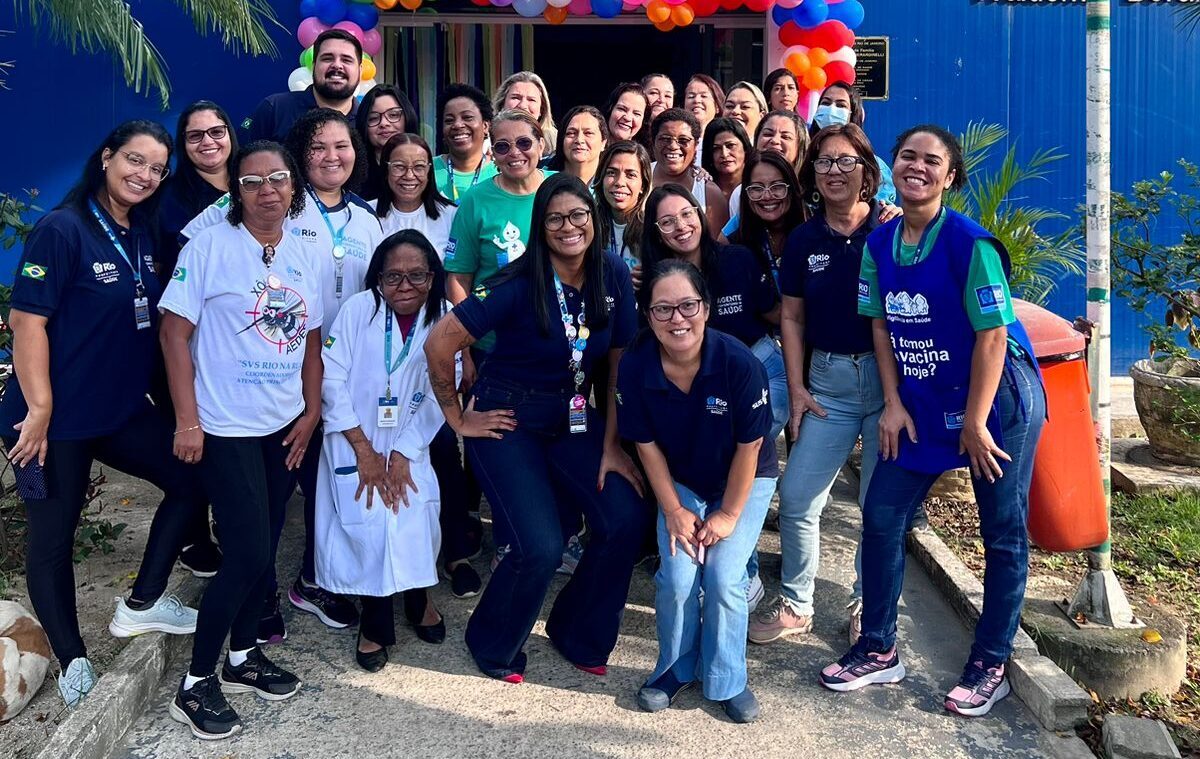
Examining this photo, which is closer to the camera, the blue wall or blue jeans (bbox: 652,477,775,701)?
blue jeans (bbox: 652,477,775,701)

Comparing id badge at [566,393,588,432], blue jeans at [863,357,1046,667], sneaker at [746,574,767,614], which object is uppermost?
id badge at [566,393,588,432]

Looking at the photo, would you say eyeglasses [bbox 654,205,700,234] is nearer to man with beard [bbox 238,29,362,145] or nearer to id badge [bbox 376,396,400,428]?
id badge [bbox 376,396,400,428]

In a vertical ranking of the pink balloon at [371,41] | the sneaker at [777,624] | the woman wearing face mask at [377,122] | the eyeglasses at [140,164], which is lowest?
the sneaker at [777,624]

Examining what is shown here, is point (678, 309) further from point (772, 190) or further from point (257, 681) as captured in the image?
point (257, 681)

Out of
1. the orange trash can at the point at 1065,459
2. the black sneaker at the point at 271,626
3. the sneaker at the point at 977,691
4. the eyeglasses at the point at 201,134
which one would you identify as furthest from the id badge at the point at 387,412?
the orange trash can at the point at 1065,459

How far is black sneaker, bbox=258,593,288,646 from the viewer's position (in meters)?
4.23

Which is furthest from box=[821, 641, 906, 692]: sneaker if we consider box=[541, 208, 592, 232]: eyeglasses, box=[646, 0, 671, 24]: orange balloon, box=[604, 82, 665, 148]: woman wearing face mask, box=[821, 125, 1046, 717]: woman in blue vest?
box=[646, 0, 671, 24]: orange balloon

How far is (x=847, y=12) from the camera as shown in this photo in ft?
24.1

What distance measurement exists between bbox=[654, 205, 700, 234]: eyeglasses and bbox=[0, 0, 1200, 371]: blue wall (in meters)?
4.52

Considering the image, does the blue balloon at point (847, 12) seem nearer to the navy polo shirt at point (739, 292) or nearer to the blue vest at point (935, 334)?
the navy polo shirt at point (739, 292)

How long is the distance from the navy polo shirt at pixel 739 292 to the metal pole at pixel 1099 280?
49.6 inches

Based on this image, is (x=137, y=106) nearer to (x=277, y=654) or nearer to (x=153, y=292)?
(x=153, y=292)

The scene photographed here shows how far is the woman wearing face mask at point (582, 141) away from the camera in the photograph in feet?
15.5

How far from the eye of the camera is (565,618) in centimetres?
417
